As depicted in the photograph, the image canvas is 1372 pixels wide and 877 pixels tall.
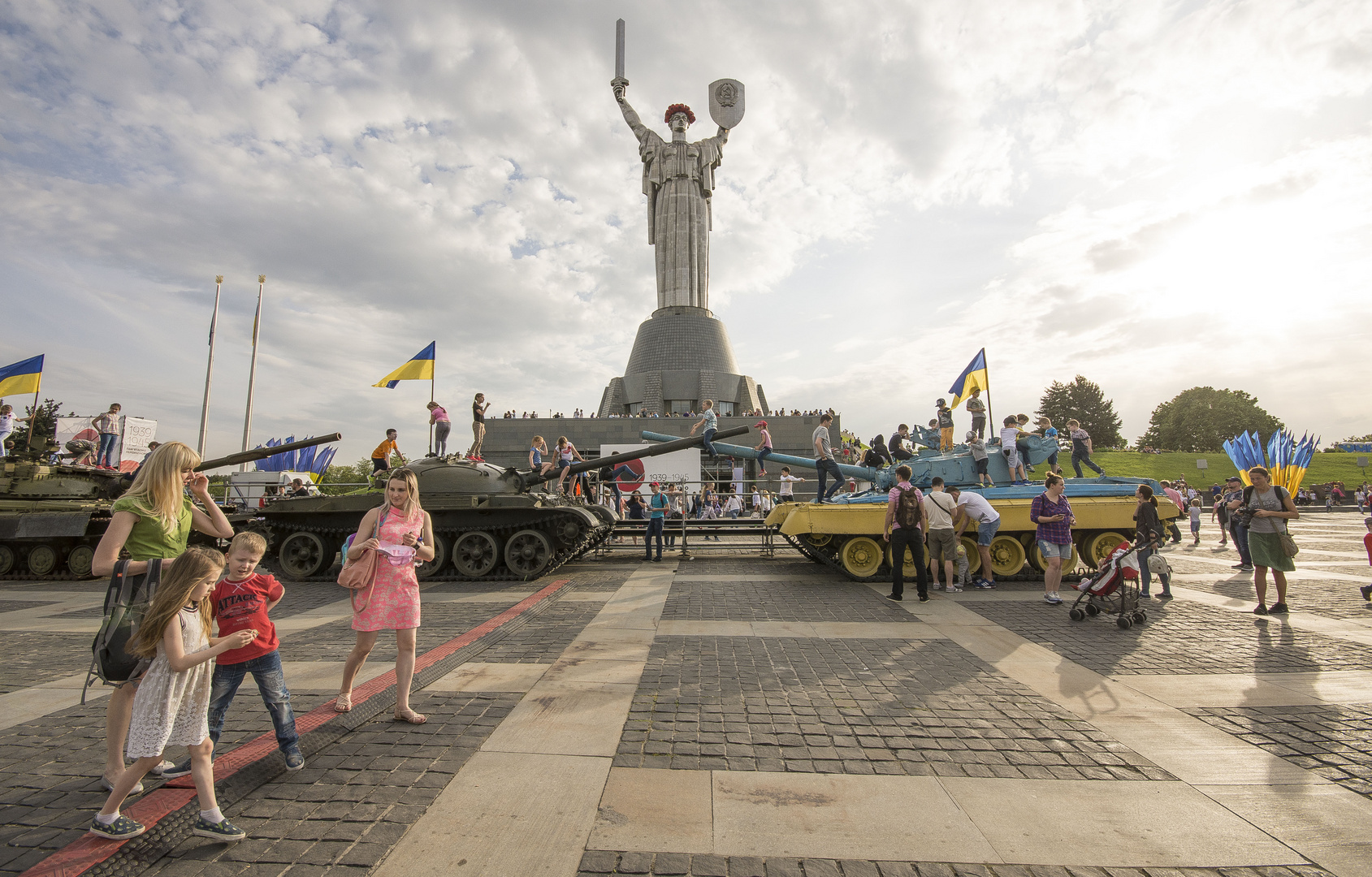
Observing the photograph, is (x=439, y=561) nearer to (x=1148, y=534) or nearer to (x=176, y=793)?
(x=176, y=793)

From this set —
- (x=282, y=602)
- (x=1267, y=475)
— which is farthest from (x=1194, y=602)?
(x=282, y=602)

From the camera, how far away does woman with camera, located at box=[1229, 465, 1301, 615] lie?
6.93 meters

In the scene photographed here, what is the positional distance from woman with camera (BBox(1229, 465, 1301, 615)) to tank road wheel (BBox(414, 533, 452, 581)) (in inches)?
429

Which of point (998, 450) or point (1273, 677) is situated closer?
point (1273, 677)

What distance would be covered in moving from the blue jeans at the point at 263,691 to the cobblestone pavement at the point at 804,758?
0.28 m

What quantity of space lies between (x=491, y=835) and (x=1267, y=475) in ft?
28.0

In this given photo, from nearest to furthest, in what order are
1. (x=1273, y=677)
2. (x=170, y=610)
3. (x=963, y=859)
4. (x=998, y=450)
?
(x=963, y=859) < (x=170, y=610) < (x=1273, y=677) < (x=998, y=450)

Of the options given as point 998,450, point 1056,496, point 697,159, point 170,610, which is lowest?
point 170,610

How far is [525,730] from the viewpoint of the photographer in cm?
375

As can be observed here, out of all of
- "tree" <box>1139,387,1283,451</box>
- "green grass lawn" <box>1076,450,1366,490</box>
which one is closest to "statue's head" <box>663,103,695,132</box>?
"green grass lawn" <box>1076,450,1366,490</box>

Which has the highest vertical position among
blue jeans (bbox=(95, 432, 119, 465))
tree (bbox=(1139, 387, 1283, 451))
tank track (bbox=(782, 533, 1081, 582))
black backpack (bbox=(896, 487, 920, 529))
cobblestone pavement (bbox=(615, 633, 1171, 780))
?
tree (bbox=(1139, 387, 1283, 451))

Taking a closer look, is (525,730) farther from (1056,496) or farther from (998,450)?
(998,450)

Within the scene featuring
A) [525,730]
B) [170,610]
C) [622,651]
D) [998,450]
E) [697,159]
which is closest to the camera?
[170,610]

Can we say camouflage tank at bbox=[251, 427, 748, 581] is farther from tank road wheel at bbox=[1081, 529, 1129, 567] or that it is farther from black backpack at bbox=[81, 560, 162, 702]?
black backpack at bbox=[81, 560, 162, 702]
